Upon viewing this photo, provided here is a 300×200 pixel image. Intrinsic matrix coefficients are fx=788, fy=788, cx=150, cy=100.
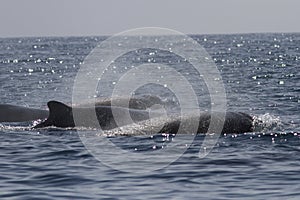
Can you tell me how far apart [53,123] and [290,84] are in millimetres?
20595

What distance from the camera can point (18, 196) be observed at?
1241cm

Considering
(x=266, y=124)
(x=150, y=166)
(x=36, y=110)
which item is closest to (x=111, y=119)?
(x=266, y=124)

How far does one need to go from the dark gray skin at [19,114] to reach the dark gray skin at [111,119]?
2.68 meters

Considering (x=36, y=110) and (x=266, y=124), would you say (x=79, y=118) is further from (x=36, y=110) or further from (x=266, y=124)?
(x=266, y=124)

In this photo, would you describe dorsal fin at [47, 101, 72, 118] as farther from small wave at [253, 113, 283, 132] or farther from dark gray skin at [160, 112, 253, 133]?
small wave at [253, 113, 283, 132]

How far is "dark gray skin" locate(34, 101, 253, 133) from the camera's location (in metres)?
19.5

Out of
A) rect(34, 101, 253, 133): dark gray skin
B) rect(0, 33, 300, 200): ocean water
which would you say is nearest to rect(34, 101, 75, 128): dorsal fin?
rect(34, 101, 253, 133): dark gray skin

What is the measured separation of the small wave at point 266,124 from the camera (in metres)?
19.6

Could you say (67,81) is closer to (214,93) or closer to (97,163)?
(214,93)

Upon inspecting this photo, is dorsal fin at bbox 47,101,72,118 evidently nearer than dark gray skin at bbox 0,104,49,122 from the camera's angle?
Yes

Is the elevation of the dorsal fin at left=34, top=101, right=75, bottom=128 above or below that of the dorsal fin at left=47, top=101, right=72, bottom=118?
below

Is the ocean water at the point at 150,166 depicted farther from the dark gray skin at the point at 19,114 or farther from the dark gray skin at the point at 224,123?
the dark gray skin at the point at 19,114

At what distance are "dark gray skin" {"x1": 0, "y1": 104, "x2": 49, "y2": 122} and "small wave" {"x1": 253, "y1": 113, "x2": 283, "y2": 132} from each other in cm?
687

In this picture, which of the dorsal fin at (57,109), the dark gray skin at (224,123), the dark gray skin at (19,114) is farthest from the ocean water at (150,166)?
the dark gray skin at (19,114)
